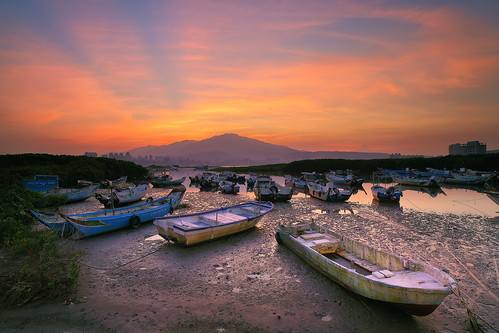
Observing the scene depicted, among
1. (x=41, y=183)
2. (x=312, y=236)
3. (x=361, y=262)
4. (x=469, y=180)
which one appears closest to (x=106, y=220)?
(x=312, y=236)

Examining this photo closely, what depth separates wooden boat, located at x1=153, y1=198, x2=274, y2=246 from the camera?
484 inches

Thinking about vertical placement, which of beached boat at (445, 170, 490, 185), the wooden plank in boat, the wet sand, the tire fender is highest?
beached boat at (445, 170, 490, 185)

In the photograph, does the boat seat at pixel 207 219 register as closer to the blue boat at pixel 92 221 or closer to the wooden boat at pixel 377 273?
the blue boat at pixel 92 221

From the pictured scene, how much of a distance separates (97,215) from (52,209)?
866 cm

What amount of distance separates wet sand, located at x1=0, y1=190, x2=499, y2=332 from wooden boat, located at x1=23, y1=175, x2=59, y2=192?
15.7m

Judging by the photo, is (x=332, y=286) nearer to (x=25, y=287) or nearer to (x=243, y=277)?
(x=243, y=277)

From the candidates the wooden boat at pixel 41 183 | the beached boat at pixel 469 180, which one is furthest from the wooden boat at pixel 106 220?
the beached boat at pixel 469 180

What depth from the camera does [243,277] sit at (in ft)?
31.2

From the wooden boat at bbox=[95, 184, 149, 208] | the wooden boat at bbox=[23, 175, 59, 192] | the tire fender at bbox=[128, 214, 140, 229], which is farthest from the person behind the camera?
the wooden boat at bbox=[23, 175, 59, 192]

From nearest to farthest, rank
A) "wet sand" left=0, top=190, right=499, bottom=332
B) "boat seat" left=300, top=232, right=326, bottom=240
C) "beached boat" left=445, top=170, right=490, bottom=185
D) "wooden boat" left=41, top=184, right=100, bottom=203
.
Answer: "wet sand" left=0, top=190, right=499, bottom=332 < "boat seat" left=300, top=232, right=326, bottom=240 < "wooden boat" left=41, top=184, right=100, bottom=203 < "beached boat" left=445, top=170, right=490, bottom=185

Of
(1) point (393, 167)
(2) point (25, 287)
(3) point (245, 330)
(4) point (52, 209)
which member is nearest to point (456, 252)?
(3) point (245, 330)

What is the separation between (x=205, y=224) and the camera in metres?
14.3

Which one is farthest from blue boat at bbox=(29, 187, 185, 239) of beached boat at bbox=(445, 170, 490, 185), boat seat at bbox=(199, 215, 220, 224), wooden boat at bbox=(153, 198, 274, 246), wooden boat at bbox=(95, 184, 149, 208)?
beached boat at bbox=(445, 170, 490, 185)

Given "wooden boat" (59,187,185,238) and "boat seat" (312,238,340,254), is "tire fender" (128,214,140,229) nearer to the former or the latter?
"wooden boat" (59,187,185,238)
